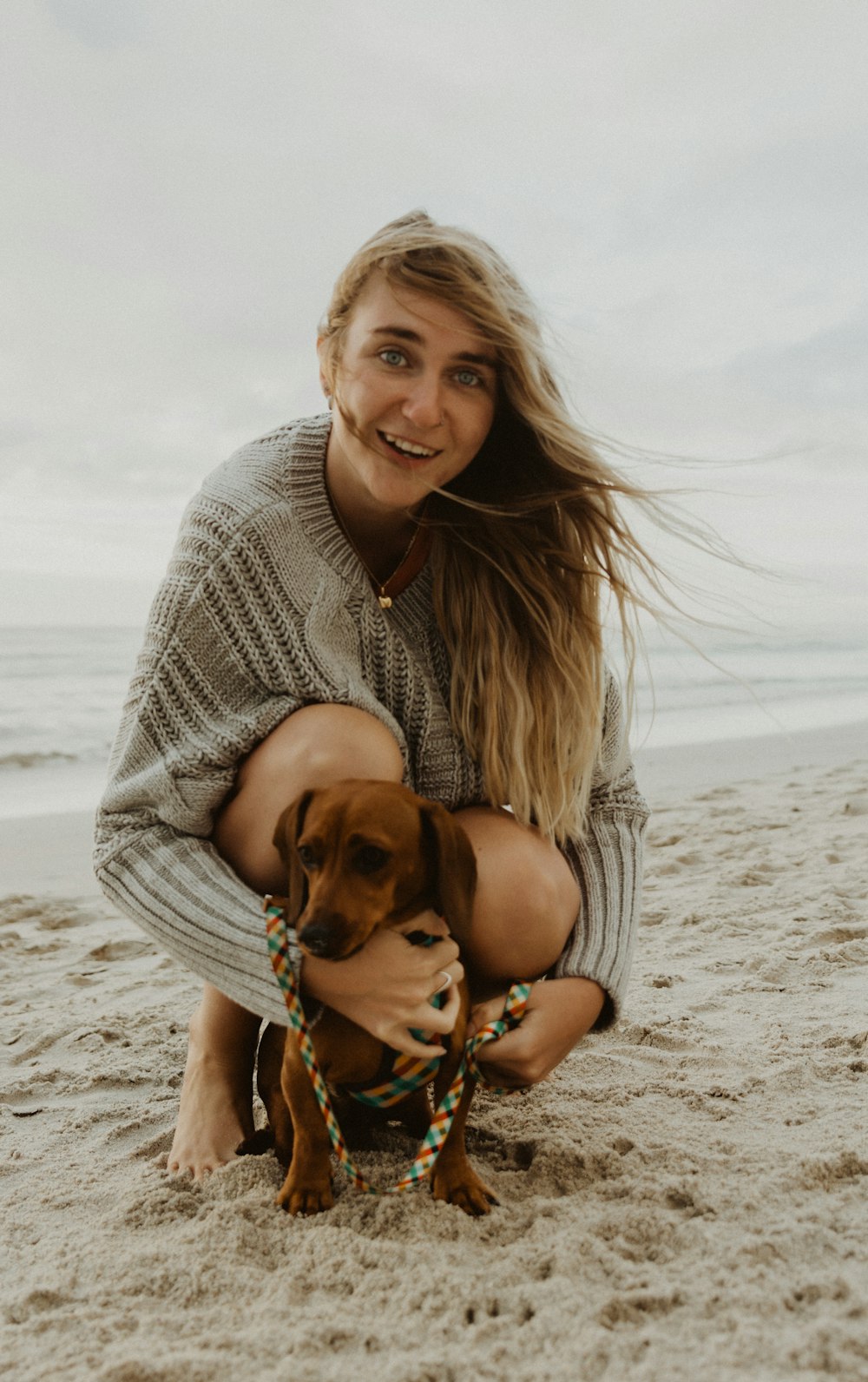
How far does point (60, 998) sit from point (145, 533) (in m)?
24.6

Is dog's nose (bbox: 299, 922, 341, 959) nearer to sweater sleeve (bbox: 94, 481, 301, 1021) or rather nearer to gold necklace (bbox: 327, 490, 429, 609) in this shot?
sweater sleeve (bbox: 94, 481, 301, 1021)

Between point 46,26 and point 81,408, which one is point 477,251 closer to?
point 46,26

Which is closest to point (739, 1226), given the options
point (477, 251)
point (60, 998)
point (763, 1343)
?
point (763, 1343)

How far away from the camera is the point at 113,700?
10859 mm

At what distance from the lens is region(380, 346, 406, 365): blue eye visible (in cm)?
214

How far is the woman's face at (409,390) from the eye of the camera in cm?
211

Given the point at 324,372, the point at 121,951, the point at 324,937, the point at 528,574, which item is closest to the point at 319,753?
the point at 324,937

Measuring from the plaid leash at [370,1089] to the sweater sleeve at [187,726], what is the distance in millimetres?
192

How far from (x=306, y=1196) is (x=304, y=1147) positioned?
8cm

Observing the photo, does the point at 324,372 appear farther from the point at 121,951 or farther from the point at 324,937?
the point at 121,951

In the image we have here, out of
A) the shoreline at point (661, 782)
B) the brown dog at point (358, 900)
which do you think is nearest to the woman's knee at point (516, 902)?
the brown dog at point (358, 900)

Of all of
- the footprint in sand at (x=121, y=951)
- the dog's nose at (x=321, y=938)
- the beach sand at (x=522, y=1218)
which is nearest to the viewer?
the beach sand at (x=522, y=1218)

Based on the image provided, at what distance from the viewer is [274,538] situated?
2.16 meters

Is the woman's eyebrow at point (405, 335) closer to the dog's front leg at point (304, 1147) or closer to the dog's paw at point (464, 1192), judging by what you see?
the dog's front leg at point (304, 1147)
